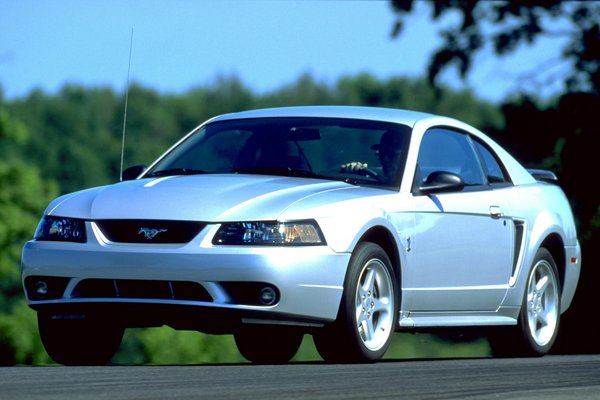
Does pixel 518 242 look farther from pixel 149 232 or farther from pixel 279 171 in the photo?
pixel 149 232

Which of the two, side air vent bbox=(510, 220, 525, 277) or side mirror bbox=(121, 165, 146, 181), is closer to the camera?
side mirror bbox=(121, 165, 146, 181)

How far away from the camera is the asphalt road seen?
22.0ft

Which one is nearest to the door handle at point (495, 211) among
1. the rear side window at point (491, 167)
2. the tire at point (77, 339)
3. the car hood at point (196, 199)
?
the rear side window at point (491, 167)

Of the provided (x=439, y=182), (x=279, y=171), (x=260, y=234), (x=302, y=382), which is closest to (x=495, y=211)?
(x=439, y=182)

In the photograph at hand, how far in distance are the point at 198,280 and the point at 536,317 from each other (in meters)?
3.78

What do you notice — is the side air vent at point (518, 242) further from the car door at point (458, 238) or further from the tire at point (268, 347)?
the tire at point (268, 347)

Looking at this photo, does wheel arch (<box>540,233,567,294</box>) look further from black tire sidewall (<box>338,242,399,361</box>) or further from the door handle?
black tire sidewall (<box>338,242,399,361</box>)

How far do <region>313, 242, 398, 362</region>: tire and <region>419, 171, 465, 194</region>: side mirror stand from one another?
74 centimetres

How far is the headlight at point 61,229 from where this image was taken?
889cm

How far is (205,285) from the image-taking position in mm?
8570

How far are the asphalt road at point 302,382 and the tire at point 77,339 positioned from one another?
67cm

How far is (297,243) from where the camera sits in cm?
870

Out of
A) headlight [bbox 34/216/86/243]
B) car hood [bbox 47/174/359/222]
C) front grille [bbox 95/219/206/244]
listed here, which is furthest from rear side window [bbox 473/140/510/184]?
headlight [bbox 34/216/86/243]

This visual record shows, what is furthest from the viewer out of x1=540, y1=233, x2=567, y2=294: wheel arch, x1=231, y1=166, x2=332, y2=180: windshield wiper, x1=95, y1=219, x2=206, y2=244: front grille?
x1=540, y1=233, x2=567, y2=294: wheel arch
